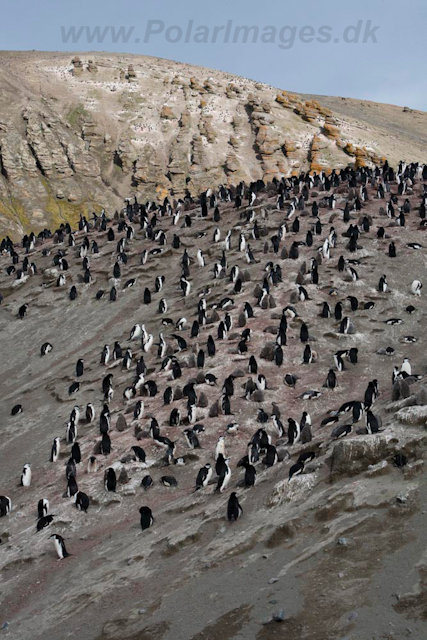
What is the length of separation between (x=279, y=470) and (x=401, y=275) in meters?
18.5

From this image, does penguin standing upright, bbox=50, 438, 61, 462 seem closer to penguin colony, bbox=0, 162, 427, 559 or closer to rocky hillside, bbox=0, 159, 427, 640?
penguin colony, bbox=0, 162, 427, 559

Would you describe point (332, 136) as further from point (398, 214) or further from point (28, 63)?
point (398, 214)

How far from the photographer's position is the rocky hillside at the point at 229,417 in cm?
1284

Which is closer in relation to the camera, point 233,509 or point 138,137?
point 233,509

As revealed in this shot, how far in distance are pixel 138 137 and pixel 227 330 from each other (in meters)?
62.6

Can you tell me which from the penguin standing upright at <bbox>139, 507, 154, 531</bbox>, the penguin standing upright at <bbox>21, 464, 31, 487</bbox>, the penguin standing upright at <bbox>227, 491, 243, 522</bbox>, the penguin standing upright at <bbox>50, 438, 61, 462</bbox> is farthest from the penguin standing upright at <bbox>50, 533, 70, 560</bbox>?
the penguin standing upright at <bbox>50, 438, 61, 462</bbox>

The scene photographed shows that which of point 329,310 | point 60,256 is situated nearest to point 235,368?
point 329,310

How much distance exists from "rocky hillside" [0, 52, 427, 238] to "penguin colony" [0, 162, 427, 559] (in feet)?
95.6

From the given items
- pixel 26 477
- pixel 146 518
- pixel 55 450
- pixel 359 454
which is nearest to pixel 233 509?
pixel 146 518

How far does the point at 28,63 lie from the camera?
100m

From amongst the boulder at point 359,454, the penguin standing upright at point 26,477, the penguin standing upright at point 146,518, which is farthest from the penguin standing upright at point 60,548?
the boulder at point 359,454

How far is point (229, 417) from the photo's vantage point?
24000 millimetres

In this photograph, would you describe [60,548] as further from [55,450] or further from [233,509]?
[55,450]

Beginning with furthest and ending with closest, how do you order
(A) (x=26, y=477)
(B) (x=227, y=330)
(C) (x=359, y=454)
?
1. (B) (x=227, y=330)
2. (A) (x=26, y=477)
3. (C) (x=359, y=454)
